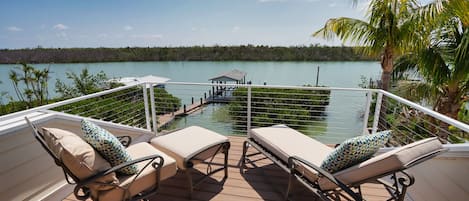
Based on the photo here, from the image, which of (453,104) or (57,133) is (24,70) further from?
(453,104)

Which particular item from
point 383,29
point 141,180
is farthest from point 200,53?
point 141,180

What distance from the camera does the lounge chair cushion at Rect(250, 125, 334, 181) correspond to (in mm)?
2062

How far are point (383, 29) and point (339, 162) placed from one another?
289 cm

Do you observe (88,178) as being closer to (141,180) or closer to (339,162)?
(141,180)

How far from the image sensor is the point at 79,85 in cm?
1062

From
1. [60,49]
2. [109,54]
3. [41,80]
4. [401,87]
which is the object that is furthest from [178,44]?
[401,87]

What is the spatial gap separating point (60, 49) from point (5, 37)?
15408mm

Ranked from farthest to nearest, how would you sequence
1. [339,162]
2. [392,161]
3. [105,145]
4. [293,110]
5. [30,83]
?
1. [30,83]
2. [293,110]
3. [339,162]
4. [105,145]
5. [392,161]

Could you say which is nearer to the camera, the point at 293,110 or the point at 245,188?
the point at 245,188

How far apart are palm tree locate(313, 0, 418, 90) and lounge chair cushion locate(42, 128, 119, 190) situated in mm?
3947

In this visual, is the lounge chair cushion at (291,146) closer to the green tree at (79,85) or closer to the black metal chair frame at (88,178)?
the black metal chair frame at (88,178)

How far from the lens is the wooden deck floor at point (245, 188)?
2.08m

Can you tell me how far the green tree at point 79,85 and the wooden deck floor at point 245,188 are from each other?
33.6 feet

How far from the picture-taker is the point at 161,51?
25141 millimetres
